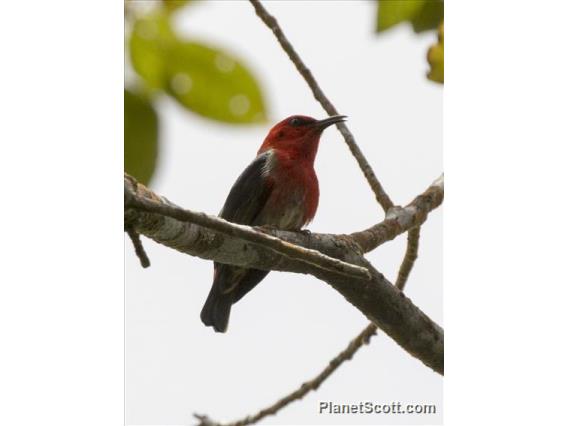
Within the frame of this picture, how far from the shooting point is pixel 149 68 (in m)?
1.64

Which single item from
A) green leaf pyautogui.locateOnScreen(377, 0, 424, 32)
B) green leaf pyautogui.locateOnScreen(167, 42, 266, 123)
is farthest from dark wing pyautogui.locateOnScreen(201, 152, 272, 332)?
green leaf pyautogui.locateOnScreen(167, 42, 266, 123)

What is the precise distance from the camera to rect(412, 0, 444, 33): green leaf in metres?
2.56

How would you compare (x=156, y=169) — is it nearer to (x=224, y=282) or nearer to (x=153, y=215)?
(x=153, y=215)

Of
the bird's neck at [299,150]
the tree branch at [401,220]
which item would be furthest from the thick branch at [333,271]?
the bird's neck at [299,150]

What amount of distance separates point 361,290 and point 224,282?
4.19 feet

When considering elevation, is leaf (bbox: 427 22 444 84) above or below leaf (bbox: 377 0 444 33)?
above

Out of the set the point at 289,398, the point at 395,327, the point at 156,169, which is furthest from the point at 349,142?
the point at 156,169

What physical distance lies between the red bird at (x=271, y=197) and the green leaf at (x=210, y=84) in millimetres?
3081

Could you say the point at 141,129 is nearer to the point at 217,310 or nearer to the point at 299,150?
the point at 217,310

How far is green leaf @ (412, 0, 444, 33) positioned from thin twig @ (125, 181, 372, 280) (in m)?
0.94

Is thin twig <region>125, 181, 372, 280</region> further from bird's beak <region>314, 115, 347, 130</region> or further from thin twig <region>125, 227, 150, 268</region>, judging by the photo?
bird's beak <region>314, 115, 347, 130</region>

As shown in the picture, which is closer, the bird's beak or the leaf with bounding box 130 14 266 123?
the leaf with bounding box 130 14 266 123

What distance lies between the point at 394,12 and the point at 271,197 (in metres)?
3.16

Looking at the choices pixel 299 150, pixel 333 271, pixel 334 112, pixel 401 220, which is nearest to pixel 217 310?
pixel 401 220
